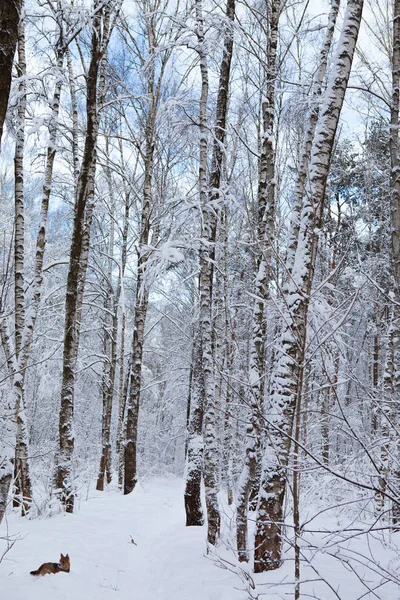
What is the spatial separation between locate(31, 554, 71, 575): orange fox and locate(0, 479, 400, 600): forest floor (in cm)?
5

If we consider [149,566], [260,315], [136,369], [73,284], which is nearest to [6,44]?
[260,315]

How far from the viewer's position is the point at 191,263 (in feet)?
24.0

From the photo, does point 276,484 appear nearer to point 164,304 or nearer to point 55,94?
point 55,94

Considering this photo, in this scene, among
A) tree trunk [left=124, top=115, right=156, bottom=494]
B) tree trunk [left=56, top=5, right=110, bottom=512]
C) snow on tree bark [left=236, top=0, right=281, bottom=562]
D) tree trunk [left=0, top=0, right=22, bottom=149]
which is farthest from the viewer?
tree trunk [left=124, top=115, right=156, bottom=494]

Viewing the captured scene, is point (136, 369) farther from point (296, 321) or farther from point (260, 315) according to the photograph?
point (296, 321)

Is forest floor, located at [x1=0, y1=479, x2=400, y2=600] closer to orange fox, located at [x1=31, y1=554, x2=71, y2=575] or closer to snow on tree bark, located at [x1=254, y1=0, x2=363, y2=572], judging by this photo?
orange fox, located at [x1=31, y1=554, x2=71, y2=575]

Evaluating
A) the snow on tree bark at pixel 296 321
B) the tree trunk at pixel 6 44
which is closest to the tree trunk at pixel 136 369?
the snow on tree bark at pixel 296 321

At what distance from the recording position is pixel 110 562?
4945 millimetres

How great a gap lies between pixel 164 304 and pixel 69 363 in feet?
41.4

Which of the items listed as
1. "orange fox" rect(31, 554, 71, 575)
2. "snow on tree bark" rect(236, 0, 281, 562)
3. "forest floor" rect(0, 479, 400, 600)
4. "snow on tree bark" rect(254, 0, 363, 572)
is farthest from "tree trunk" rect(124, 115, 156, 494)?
"snow on tree bark" rect(254, 0, 363, 572)

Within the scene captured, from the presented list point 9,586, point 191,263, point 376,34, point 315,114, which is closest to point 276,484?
point 9,586

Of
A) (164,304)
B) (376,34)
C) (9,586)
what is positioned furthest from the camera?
(164,304)

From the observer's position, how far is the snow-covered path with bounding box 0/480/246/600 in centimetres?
371

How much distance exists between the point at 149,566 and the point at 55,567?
1769 mm
